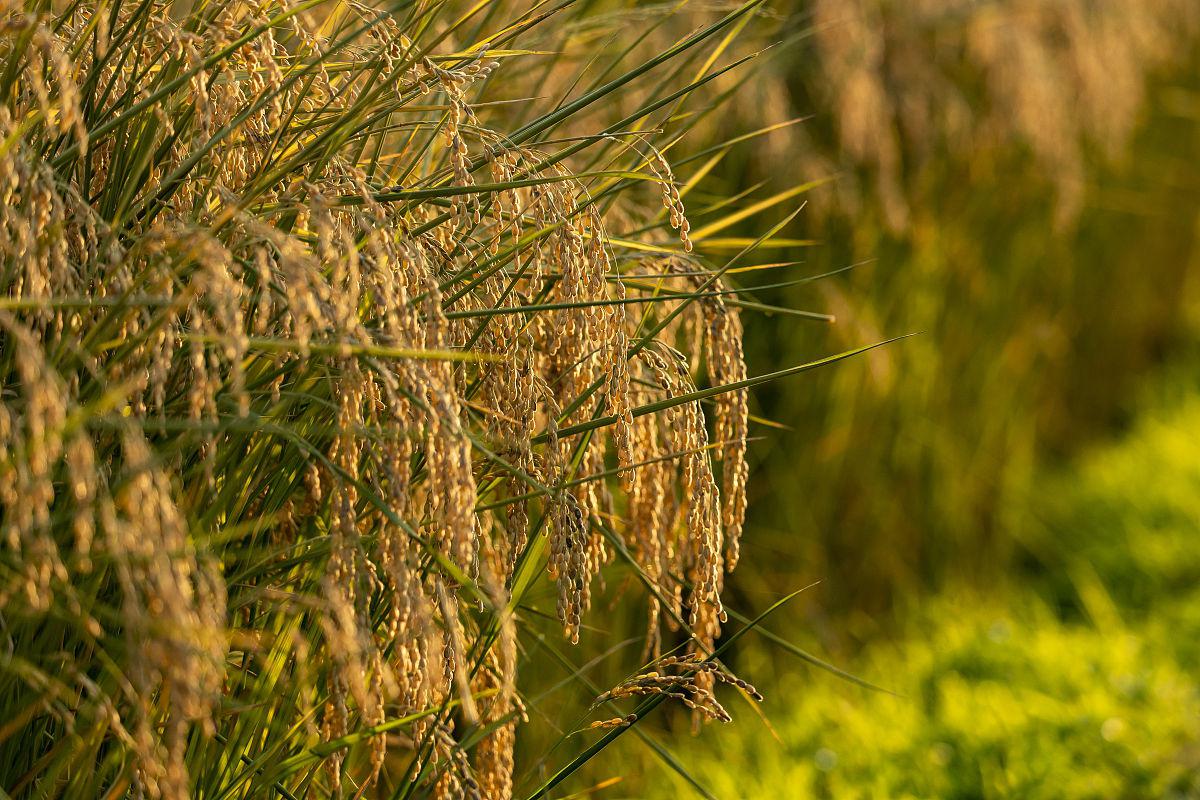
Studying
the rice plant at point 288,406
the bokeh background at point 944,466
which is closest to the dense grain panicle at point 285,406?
the rice plant at point 288,406

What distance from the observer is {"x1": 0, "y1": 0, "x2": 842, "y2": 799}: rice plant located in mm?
1179

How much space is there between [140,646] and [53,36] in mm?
753

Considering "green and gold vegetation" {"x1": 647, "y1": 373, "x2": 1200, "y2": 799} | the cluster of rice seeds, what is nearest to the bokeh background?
"green and gold vegetation" {"x1": 647, "y1": 373, "x2": 1200, "y2": 799}

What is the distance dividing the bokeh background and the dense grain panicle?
1313mm

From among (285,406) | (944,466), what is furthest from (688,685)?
(944,466)

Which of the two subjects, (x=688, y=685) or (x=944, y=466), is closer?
(x=688, y=685)

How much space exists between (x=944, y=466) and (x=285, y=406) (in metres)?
3.21

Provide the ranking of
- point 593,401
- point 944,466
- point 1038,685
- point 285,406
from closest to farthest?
point 285,406 → point 593,401 → point 1038,685 → point 944,466

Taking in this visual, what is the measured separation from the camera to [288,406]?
1527 millimetres

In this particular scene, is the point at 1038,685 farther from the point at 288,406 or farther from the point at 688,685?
the point at 288,406

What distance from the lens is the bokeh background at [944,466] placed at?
120 inches

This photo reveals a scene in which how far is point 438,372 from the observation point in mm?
1343

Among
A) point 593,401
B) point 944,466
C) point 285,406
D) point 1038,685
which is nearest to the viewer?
point 285,406

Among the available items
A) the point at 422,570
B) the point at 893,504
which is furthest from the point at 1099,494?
the point at 422,570
